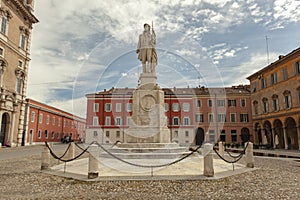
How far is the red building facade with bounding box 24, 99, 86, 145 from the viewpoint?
113ft

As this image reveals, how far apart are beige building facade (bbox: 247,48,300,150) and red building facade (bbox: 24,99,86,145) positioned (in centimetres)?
3511

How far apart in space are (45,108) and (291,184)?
40.4 m

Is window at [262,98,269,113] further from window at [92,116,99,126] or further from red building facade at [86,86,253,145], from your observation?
window at [92,116,99,126]

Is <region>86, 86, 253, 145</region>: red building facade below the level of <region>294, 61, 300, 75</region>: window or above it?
below

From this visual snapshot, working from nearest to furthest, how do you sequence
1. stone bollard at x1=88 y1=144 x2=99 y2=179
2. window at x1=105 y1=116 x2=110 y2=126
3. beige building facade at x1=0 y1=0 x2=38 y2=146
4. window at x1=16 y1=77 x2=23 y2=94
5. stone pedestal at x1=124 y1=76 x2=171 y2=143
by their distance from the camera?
1. stone bollard at x1=88 y1=144 x2=99 y2=179
2. stone pedestal at x1=124 y1=76 x2=171 y2=143
3. beige building facade at x1=0 y1=0 x2=38 y2=146
4. window at x1=16 y1=77 x2=23 y2=94
5. window at x1=105 y1=116 x2=110 y2=126

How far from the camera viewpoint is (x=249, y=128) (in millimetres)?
43000

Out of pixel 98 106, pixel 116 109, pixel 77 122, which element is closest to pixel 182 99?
pixel 116 109

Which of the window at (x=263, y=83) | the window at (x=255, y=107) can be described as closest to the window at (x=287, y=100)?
the window at (x=263, y=83)

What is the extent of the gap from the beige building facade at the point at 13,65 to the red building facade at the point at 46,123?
3599mm

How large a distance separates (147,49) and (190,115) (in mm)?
30632

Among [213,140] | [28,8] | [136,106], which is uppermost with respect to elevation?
[28,8]

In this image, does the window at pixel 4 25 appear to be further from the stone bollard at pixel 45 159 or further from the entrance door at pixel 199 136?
the entrance door at pixel 199 136

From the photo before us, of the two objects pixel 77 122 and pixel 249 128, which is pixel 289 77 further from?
pixel 77 122

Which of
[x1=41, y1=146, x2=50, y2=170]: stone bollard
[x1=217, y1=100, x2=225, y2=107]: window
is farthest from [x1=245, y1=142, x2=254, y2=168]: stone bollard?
[x1=217, y1=100, x2=225, y2=107]: window
